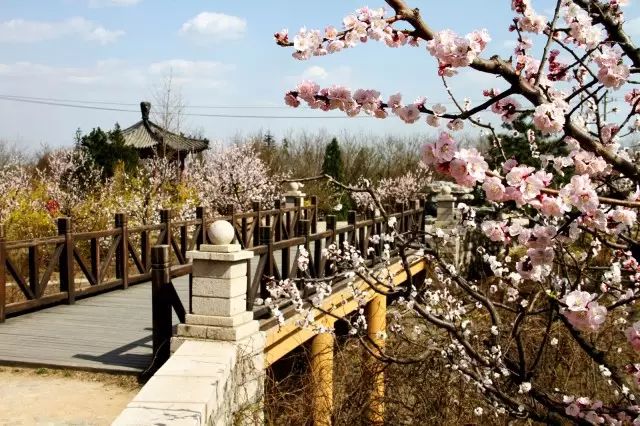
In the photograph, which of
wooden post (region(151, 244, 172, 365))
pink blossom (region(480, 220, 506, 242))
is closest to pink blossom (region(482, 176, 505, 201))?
pink blossom (region(480, 220, 506, 242))

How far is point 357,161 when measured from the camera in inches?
1563

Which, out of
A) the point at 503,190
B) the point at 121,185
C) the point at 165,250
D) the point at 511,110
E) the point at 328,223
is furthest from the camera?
the point at 121,185

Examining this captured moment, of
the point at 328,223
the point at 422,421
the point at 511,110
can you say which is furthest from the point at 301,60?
the point at 328,223

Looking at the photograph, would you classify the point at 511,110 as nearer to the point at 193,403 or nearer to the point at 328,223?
the point at 193,403

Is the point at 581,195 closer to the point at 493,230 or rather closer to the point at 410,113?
the point at 410,113

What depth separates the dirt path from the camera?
5082 millimetres

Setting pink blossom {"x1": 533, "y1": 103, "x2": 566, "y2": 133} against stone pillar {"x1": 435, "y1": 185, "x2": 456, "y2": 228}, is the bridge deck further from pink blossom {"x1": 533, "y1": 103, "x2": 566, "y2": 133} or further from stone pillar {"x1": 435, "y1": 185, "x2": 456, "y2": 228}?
stone pillar {"x1": 435, "y1": 185, "x2": 456, "y2": 228}

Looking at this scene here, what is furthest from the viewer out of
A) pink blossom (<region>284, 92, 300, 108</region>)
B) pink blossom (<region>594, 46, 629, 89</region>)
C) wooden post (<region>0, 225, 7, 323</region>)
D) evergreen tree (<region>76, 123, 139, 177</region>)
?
evergreen tree (<region>76, 123, 139, 177</region>)

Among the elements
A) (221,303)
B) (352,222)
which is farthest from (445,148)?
(352,222)

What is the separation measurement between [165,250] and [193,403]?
2.07 m

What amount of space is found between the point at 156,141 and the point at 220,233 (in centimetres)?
2472

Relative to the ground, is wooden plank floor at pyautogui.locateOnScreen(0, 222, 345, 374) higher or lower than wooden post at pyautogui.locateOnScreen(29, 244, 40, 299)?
lower

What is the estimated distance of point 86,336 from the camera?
7.32m

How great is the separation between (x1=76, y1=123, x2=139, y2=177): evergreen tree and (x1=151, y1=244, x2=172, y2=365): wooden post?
756 inches
